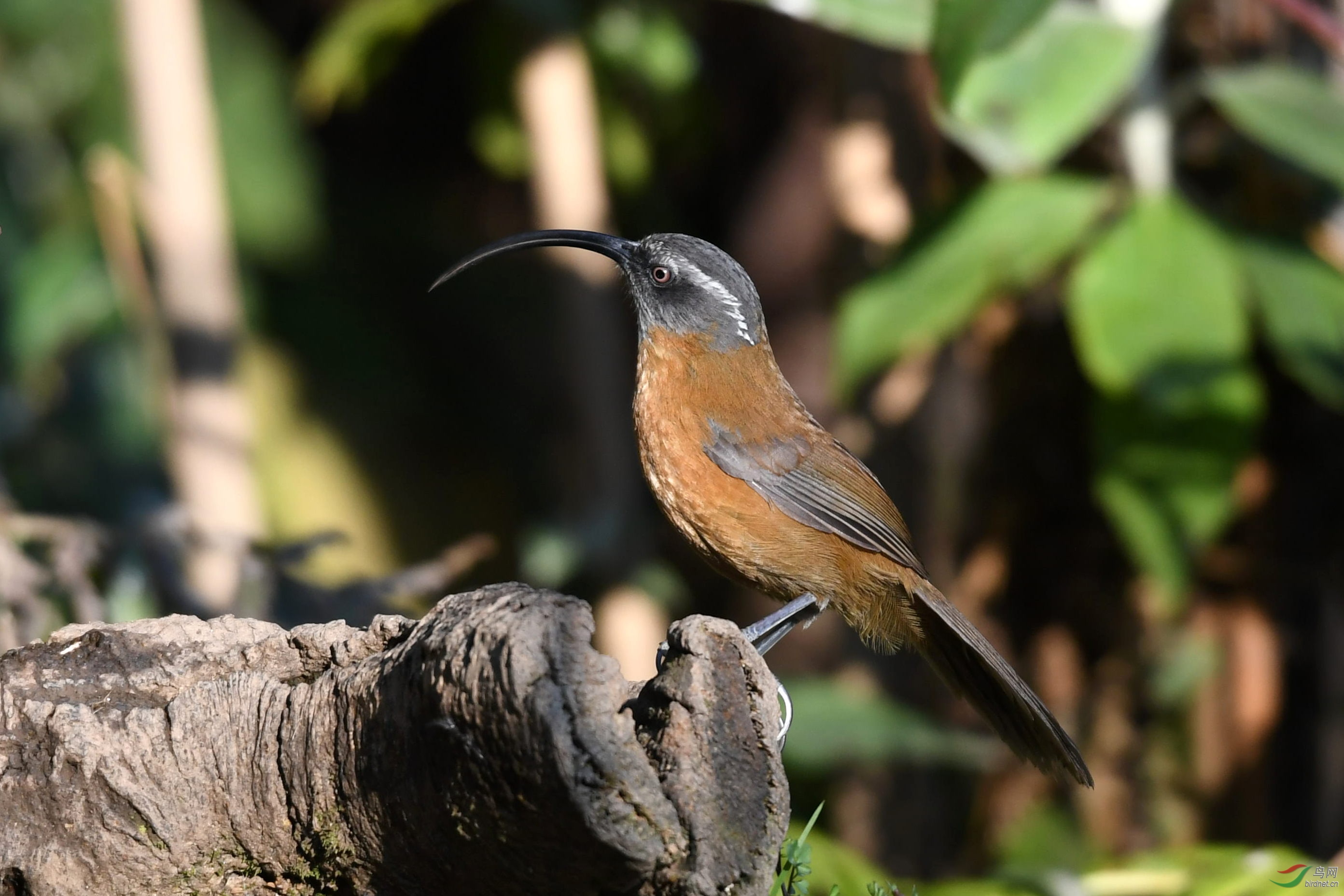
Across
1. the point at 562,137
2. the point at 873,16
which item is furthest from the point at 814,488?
the point at 562,137

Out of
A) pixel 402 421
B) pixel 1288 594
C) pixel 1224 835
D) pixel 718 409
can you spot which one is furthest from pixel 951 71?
pixel 402 421

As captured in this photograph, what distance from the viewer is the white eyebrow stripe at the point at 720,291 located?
11.7 ft

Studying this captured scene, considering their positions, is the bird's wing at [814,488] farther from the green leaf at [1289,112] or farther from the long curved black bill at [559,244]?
the green leaf at [1289,112]

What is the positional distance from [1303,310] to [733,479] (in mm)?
1805

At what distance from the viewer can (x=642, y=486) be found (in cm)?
621

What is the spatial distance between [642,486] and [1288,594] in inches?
108

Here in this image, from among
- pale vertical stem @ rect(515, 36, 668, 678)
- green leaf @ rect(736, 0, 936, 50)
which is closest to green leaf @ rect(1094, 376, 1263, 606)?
green leaf @ rect(736, 0, 936, 50)

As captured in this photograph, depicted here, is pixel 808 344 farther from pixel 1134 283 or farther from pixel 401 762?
pixel 401 762

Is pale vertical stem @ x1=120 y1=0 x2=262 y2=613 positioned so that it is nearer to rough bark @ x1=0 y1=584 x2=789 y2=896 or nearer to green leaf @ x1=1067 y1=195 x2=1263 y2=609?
rough bark @ x1=0 y1=584 x2=789 y2=896

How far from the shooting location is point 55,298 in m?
5.25

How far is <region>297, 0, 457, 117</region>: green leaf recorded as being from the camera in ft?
15.3

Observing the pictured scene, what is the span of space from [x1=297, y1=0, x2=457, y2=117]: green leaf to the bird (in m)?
1.46

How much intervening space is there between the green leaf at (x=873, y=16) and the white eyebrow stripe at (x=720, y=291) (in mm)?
896

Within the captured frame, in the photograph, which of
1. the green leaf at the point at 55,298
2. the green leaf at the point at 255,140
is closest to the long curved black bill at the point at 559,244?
the green leaf at the point at 55,298
